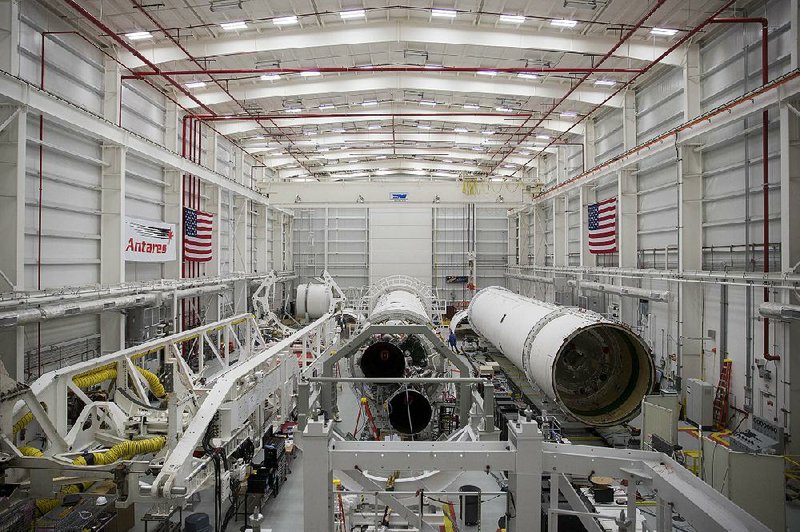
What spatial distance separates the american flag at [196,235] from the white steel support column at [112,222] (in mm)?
2848

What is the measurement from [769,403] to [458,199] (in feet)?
34.1

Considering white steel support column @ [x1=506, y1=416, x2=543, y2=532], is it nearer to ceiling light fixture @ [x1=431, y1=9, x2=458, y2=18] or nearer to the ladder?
the ladder

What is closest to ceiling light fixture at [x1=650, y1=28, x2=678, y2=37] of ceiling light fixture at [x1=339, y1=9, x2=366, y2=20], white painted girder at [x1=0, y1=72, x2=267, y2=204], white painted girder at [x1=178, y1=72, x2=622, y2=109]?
white painted girder at [x1=178, y1=72, x2=622, y2=109]

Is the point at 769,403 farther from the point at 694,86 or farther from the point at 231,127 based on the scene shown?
the point at 231,127

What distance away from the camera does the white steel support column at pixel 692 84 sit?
12.2 m

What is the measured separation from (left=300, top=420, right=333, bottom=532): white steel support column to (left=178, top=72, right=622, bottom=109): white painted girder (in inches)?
544

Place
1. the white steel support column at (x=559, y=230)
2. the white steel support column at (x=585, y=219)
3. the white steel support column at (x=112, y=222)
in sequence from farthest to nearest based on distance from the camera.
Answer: the white steel support column at (x=559, y=230)
the white steel support column at (x=585, y=219)
the white steel support column at (x=112, y=222)

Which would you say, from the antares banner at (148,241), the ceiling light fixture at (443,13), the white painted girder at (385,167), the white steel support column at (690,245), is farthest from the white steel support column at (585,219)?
the antares banner at (148,241)

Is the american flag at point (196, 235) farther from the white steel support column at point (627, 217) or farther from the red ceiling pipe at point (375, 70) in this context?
the white steel support column at point (627, 217)

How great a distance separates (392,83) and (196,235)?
819cm

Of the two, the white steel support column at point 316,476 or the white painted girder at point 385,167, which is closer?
the white steel support column at point 316,476

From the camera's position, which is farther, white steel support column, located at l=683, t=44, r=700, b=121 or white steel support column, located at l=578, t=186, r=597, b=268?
white steel support column, located at l=578, t=186, r=597, b=268

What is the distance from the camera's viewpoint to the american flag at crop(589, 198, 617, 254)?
14905 mm

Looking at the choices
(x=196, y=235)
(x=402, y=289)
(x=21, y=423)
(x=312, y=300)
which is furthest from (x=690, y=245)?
(x=312, y=300)
